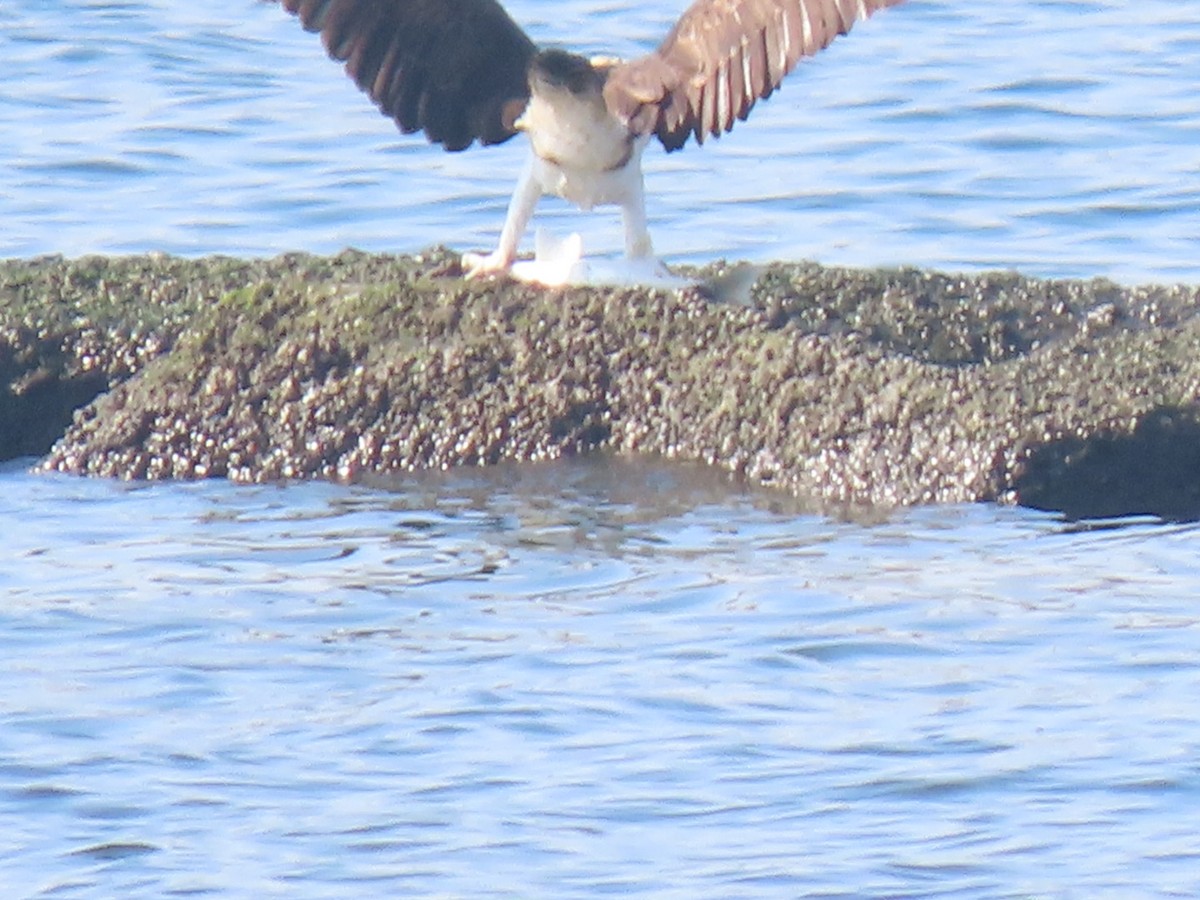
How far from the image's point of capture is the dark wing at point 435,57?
25.7ft

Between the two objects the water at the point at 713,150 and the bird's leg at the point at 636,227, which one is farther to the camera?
the water at the point at 713,150

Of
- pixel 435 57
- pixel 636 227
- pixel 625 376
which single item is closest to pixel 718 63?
pixel 636 227

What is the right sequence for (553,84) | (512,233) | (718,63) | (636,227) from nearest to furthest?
(718,63)
(512,233)
(636,227)
(553,84)

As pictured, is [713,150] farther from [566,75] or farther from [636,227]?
[636,227]

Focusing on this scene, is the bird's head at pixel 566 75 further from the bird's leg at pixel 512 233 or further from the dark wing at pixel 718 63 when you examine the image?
the bird's leg at pixel 512 233

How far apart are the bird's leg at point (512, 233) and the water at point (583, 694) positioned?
618mm

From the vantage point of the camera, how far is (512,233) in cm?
747

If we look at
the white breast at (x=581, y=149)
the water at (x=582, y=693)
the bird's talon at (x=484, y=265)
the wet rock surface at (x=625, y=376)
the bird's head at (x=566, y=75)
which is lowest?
the water at (x=582, y=693)

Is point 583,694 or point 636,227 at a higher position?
point 636,227

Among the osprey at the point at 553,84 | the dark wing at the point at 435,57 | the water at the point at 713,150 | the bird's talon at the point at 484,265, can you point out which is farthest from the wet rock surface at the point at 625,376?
the water at the point at 713,150

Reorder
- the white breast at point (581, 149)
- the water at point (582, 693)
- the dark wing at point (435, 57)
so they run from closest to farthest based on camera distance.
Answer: the water at point (582, 693), the white breast at point (581, 149), the dark wing at point (435, 57)

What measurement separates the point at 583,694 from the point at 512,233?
7.76ft

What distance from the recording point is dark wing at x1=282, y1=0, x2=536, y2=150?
783cm

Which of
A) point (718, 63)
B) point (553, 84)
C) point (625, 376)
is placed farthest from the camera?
point (553, 84)
